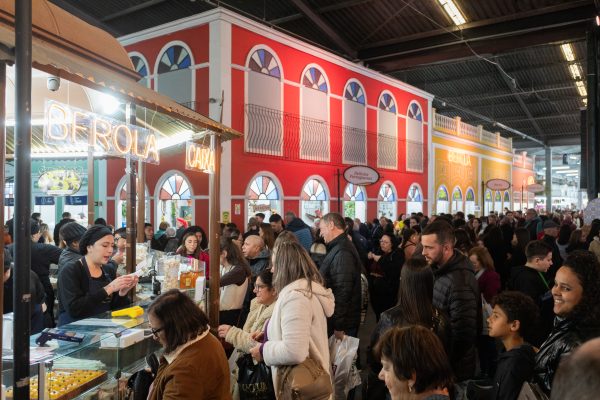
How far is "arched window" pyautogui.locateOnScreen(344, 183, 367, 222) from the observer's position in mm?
15961

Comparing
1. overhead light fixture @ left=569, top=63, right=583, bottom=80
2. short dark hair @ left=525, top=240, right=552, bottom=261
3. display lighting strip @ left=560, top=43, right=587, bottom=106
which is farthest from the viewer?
overhead light fixture @ left=569, top=63, right=583, bottom=80

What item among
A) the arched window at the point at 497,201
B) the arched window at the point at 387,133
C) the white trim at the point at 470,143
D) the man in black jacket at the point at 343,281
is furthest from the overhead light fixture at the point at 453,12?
the arched window at the point at 497,201

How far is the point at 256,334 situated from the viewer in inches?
131

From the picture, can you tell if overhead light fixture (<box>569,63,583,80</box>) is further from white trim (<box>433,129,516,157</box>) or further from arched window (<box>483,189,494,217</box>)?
arched window (<box>483,189,494,217</box>)

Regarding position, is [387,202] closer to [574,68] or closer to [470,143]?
[470,143]

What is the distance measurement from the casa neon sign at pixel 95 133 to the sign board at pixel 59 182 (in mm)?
5734

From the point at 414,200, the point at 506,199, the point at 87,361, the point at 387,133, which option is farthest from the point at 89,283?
the point at 506,199

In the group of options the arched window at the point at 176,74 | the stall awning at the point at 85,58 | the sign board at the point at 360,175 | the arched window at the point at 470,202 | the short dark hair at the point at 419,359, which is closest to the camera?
the short dark hair at the point at 419,359

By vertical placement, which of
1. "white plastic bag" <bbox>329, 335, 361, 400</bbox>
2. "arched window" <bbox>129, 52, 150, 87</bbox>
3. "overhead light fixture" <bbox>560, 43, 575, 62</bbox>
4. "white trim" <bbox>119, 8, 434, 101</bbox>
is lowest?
"white plastic bag" <bbox>329, 335, 361, 400</bbox>

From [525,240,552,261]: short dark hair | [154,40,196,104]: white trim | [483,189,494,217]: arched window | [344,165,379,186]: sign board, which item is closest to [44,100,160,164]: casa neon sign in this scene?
[525,240,552,261]: short dark hair

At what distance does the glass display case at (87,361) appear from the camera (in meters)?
2.40

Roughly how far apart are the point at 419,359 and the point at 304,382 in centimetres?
105

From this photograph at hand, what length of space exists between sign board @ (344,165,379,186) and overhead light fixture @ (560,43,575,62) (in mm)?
10228

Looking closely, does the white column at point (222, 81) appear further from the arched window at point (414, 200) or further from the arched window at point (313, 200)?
the arched window at point (414, 200)
